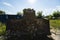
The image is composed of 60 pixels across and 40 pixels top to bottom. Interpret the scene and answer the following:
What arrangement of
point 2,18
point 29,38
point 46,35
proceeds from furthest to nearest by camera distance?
point 2,18
point 46,35
point 29,38

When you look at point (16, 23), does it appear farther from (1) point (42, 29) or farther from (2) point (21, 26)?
(1) point (42, 29)

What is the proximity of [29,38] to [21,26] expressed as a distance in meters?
1.15

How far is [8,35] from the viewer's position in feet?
29.0

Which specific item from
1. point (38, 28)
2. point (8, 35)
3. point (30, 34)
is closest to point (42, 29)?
point (38, 28)

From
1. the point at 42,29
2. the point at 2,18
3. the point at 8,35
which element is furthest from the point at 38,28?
the point at 2,18

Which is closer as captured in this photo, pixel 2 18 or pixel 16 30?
pixel 16 30

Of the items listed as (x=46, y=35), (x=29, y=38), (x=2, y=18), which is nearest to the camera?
(x=29, y=38)

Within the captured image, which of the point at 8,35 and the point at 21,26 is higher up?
the point at 21,26

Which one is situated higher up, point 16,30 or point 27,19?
point 27,19

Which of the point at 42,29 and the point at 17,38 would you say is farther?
the point at 42,29

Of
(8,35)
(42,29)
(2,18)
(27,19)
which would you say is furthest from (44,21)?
(2,18)

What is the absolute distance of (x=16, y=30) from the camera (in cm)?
904

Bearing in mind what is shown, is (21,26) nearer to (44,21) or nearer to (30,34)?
(30,34)

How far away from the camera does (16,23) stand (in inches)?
357
